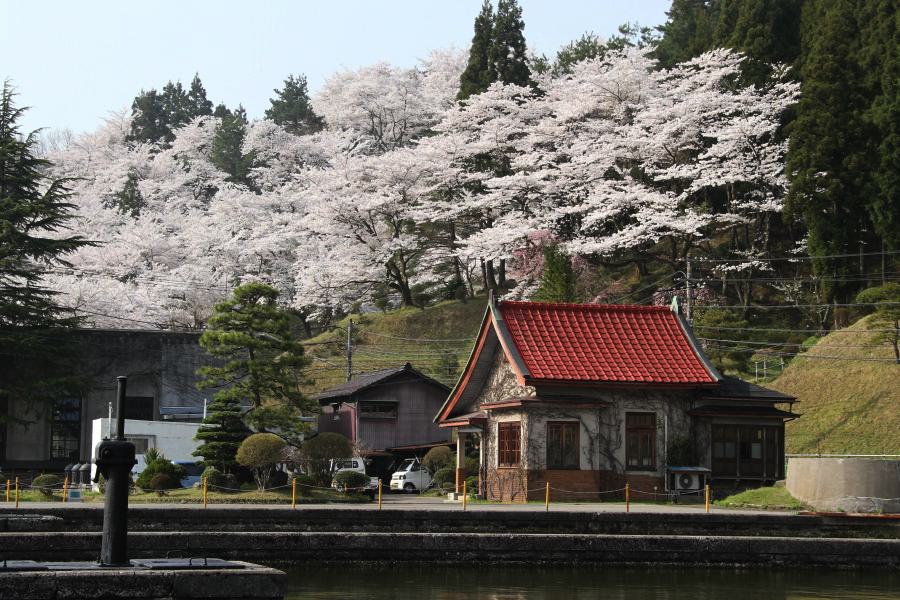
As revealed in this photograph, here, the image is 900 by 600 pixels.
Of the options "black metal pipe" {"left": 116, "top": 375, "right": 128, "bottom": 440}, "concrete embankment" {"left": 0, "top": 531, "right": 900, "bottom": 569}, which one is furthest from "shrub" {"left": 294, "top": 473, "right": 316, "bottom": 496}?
"black metal pipe" {"left": 116, "top": 375, "right": 128, "bottom": 440}

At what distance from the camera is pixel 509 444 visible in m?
30.3

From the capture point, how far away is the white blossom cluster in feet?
173

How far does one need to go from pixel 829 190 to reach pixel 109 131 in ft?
221

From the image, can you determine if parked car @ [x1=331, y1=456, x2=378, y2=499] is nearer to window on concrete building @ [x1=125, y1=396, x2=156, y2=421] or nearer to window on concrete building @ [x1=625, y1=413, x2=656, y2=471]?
window on concrete building @ [x1=625, y1=413, x2=656, y2=471]

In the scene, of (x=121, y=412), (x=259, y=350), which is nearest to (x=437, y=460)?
(x=259, y=350)

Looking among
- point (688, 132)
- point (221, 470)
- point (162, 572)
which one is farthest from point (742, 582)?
point (688, 132)

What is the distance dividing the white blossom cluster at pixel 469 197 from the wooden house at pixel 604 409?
1928 cm

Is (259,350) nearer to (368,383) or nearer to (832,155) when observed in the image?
(368,383)

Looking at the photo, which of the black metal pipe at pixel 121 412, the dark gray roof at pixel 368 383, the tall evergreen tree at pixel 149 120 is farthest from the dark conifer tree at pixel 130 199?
the black metal pipe at pixel 121 412

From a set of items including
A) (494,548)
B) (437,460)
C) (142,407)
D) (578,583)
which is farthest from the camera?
(142,407)

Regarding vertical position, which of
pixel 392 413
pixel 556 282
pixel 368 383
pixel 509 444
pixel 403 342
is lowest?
pixel 509 444

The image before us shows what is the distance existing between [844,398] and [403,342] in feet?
79.0

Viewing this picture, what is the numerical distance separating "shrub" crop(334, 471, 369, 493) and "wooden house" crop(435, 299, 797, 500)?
327 cm

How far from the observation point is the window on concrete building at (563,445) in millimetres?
29719
